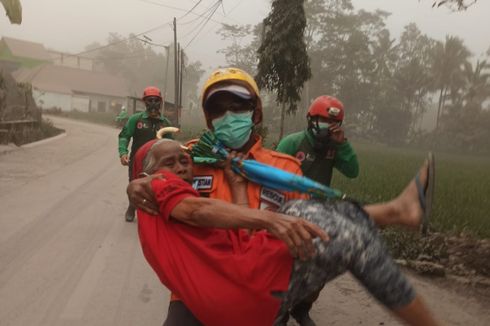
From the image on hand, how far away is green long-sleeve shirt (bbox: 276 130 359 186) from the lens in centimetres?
378

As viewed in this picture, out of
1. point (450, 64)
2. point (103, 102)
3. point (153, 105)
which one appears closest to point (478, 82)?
point (450, 64)

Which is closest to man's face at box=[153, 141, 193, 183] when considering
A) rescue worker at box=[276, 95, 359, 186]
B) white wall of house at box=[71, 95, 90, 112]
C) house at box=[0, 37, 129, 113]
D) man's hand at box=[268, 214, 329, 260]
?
man's hand at box=[268, 214, 329, 260]

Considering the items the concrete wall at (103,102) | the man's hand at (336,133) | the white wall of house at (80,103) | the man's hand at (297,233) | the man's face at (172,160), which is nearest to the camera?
the man's hand at (297,233)

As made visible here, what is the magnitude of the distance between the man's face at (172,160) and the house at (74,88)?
51168mm

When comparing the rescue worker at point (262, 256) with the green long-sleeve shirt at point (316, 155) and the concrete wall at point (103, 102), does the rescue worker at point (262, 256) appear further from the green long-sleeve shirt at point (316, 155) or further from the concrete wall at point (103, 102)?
the concrete wall at point (103, 102)

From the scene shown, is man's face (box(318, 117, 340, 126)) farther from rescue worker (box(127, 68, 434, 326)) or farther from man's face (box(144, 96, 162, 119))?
man's face (box(144, 96, 162, 119))

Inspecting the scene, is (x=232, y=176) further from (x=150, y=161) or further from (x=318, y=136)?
(x=318, y=136)

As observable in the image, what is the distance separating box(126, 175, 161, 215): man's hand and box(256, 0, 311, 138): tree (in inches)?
364

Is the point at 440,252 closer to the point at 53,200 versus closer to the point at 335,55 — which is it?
the point at 53,200

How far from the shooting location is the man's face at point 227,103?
2102mm

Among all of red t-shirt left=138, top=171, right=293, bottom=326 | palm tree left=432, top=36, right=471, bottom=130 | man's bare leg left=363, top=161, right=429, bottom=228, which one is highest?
palm tree left=432, top=36, right=471, bottom=130

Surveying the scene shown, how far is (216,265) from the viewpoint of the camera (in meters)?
1.59

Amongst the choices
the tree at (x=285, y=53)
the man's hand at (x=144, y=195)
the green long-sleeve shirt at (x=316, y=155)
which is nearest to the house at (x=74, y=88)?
the tree at (x=285, y=53)

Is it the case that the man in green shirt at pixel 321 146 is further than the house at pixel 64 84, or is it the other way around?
the house at pixel 64 84
